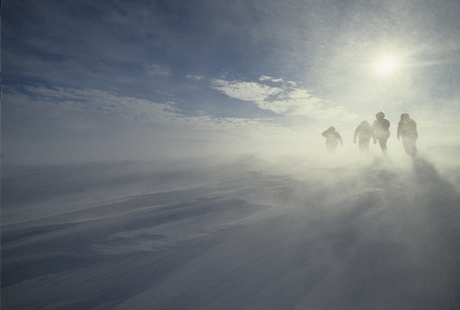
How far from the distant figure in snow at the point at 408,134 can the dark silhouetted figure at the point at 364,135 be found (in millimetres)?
1904

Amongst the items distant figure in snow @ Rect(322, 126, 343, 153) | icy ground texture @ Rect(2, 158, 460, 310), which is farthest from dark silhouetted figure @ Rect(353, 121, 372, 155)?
icy ground texture @ Rect(2, 158, 460, 310)

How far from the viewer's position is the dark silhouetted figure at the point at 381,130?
36.7ft

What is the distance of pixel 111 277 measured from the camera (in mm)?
1911

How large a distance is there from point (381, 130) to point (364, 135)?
1.23 metres

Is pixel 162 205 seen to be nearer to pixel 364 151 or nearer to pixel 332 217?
pixel 332 217

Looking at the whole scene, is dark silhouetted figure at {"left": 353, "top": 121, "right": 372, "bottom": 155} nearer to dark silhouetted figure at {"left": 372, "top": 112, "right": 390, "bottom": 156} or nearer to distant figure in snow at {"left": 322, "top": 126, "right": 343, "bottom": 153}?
dark silhouetted figure at {"left": 372, "top": 112, "right": 390, "bottom": 156}

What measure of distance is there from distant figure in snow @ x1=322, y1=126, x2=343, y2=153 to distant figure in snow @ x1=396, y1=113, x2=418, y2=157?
5643 mm

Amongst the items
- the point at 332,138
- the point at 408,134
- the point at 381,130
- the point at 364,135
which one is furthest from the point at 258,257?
the point at 332,138

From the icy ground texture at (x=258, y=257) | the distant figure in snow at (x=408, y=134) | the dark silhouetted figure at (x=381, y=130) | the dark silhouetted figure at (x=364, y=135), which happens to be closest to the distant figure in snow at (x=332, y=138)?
the dark silhouetted figure at (x=364, y=135)

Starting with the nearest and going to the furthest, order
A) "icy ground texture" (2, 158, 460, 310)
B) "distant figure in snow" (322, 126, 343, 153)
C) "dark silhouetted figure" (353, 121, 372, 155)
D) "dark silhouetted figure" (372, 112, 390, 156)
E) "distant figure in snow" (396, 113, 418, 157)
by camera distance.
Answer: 1. "icy ground texture" (2, 158, 460, 310)
2. "distant figure in snow" (396, 113, 418, 157)
3. "dark silhouetted figure" (372, 112, 390, 156)
4. "dark silhouetted figure" (353, 121, 372, 155)
5. "distant figure in snow" (322, 126, 343, 153)

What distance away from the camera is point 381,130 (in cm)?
1153

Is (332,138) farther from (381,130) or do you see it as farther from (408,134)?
(408,134)

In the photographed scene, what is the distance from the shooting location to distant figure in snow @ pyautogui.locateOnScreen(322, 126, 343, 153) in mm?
16359

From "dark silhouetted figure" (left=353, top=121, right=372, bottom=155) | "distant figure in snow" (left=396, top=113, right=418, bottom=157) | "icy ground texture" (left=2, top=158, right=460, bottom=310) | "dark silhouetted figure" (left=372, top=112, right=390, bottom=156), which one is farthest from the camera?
"dark silhouetted figure" (left=353, top=121, right=372, bottom=155)
